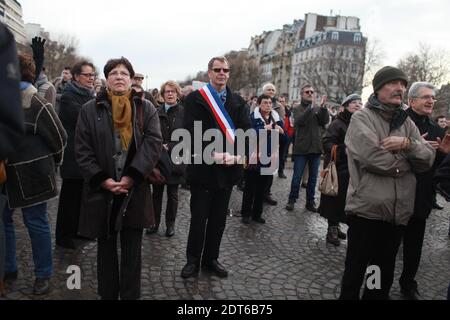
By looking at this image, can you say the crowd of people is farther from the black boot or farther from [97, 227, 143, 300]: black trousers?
the black boot

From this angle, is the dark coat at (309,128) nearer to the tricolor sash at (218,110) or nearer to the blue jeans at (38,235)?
the tricolor sash at (218,110)

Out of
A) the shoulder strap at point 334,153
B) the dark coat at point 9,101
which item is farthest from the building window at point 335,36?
the dark coat at point 9,101

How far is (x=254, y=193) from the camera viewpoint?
21.6 ft

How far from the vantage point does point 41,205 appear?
365 cm

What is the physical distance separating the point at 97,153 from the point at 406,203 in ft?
8.75

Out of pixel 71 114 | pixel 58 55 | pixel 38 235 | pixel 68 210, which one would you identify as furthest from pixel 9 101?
pixel 58 55

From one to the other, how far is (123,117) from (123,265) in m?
1.26

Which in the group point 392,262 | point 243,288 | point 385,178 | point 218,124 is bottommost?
point 243,288

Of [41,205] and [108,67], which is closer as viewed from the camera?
[108,67]

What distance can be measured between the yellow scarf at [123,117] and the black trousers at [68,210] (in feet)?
6.37

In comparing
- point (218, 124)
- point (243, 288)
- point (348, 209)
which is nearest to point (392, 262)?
point (348, 209)

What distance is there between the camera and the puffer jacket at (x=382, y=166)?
A: 3.25 meters
